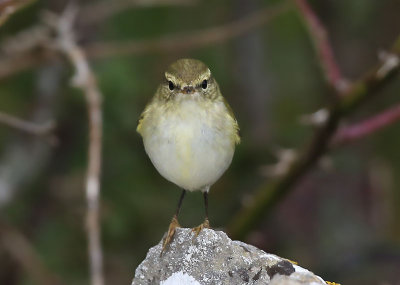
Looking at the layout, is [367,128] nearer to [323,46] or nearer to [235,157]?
[323,46]

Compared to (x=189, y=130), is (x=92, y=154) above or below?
below

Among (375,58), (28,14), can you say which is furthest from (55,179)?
(375,58)

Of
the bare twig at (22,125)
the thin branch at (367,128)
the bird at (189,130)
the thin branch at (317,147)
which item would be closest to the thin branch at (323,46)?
the thin branch at (317,147)

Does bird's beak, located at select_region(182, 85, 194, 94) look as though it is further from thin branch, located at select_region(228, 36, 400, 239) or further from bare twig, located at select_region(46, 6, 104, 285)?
thin branch, located at select_region(228, 36, 400, 239)

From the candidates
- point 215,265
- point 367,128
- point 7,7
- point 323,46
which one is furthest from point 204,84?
point 367,128

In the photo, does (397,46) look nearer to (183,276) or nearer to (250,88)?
(183,276)

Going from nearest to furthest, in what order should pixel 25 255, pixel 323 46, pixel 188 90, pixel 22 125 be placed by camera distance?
pixel 188 90 < pixel 22 125 < pixel 323 46 < pixel 25 255

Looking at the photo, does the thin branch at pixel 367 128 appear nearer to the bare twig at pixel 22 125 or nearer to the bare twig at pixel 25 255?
the bare twig at pixel 22 125
